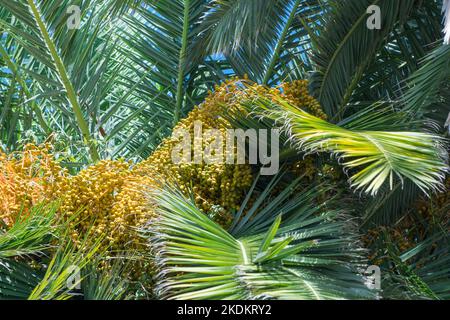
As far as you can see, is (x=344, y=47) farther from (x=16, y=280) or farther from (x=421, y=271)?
(x=16, y=280)

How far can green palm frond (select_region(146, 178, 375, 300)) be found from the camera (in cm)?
521

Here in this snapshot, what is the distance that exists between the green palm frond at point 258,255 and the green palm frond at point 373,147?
0.41 metres

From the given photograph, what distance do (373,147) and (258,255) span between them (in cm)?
89

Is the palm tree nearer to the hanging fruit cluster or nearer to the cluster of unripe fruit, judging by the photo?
the cluster of unripe fruit

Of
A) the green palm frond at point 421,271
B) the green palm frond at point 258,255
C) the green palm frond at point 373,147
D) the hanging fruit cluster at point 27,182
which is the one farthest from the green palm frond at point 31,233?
the green palm frond at point 421,271

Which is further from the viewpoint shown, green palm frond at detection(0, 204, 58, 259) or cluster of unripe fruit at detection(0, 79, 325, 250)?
cluster of unripe fruit at detection(0, 79, 325, 250)

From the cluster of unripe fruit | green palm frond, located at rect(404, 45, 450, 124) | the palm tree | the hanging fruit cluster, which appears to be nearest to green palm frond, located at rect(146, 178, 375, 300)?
the palm tree

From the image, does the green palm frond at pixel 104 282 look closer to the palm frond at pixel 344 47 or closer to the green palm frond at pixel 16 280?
the green palm frond at pixel 16 280

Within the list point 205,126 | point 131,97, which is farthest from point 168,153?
point 131,97

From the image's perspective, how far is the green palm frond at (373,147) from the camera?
17.3ft

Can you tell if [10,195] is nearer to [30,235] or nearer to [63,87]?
[30,235]

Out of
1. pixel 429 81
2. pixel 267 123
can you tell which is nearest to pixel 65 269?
pixel 267 123

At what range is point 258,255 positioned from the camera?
5.43 metres

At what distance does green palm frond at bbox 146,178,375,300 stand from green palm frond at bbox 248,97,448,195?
1.33 feet
